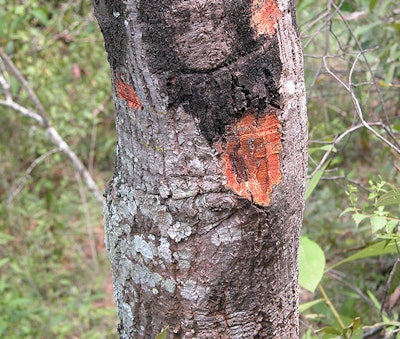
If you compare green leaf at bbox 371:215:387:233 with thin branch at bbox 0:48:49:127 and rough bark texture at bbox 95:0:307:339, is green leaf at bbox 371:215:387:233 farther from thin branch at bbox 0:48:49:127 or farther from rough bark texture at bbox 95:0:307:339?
thin branch at bbox 0:48:49:127

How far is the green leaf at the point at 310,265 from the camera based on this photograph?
1.20 metres

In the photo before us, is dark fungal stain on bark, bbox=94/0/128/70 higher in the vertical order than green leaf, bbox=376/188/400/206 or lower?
higher

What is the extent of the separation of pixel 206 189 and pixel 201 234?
67 mm

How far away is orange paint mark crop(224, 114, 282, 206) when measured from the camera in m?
0.72

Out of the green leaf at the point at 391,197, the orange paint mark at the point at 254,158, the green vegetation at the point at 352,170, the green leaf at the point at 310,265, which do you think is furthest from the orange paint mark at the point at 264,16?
the green leaf at the point at 310,265

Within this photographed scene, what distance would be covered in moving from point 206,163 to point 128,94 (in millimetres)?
145

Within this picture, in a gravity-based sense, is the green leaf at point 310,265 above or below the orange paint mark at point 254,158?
below

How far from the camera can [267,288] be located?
811 mm

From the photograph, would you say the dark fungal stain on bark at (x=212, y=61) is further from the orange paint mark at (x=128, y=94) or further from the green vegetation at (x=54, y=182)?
the green vegetation at (x=54, y=182)

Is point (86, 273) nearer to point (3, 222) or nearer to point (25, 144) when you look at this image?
point (3, 222)

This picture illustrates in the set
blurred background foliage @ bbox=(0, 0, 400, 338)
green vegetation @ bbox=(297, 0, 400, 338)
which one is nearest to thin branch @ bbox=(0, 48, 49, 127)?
blurred background foliage @ bbox=(0, 0, 400, 338)

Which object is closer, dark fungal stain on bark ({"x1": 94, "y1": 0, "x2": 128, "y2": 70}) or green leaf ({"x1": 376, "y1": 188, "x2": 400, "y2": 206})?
dark fungal stain on bark ({"x1": 94, "y1": 0, "x2": 128, "y2": 70})

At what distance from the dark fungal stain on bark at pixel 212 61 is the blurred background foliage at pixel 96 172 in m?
0.49

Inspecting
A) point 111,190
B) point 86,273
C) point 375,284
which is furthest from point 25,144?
point 111,190
